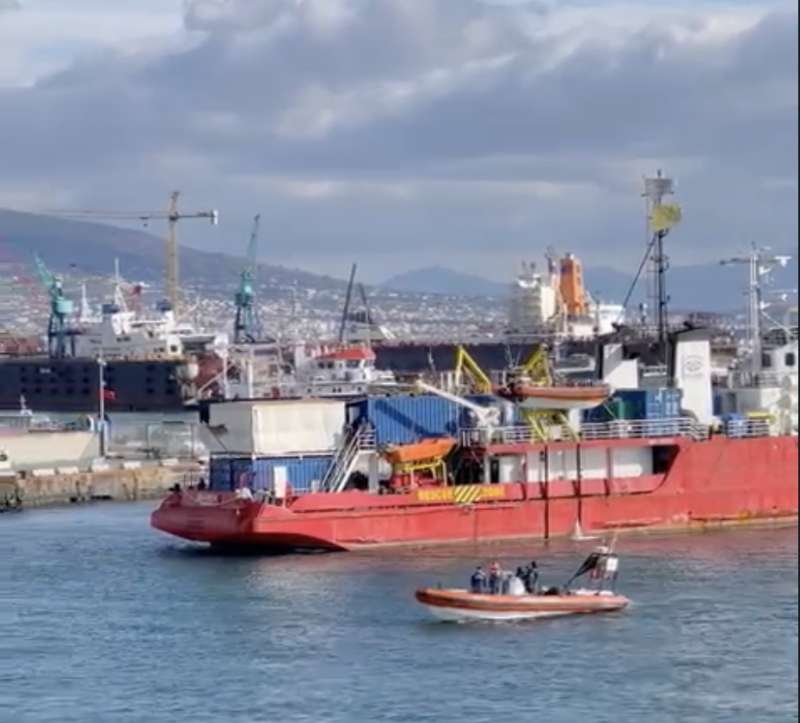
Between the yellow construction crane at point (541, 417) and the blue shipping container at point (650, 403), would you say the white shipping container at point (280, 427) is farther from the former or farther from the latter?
the blue shipping container at point (650, 403)

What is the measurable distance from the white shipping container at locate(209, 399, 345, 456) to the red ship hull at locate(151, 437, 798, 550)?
3.26 feet

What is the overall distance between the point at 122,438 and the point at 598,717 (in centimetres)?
3766

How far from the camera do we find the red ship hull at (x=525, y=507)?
100ft

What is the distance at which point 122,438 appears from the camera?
55.2 m

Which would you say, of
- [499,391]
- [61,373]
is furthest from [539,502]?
[61,373]

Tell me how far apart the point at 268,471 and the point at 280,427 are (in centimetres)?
75

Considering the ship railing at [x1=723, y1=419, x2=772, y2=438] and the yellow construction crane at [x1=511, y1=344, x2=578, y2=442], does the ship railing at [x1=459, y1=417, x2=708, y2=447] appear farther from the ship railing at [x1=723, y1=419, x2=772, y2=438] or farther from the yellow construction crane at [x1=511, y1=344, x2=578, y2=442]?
the ship railing at [x1=723, y1=419, x2=772, y2=438]

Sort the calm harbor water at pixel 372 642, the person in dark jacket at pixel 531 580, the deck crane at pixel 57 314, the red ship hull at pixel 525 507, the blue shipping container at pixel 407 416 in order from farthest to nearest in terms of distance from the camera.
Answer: the deck crane at pixel 57 314 < the blue shipping container at pixel 407 416 < the red ship hull at pixel 525 507 < the person in dark jacket at pixel 531 580 < the calm harbor water at pixel 372 642

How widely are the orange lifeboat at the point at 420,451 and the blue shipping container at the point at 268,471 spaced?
1014 millimetres

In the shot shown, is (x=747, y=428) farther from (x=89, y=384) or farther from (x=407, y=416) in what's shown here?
(x=89, y=384)

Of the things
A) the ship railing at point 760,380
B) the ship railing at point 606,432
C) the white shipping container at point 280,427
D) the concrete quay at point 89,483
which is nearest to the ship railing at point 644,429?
the ship railing at point 606,432

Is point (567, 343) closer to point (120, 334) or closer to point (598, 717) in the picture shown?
point (120, 334)

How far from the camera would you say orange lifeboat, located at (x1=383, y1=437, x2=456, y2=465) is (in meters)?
31.5

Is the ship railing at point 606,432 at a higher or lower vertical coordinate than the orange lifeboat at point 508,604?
higher
